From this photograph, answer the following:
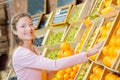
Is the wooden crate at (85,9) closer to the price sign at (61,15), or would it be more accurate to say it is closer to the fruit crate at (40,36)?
the price sign at (61,15)

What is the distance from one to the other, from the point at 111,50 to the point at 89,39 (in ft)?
4.76

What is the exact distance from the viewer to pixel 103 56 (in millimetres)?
2467

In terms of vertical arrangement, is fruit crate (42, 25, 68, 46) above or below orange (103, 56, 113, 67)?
below

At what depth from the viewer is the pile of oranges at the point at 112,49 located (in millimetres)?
2214

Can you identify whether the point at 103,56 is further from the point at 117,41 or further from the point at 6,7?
the point at 6,7

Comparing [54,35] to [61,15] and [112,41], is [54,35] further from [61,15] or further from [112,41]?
[112,41]

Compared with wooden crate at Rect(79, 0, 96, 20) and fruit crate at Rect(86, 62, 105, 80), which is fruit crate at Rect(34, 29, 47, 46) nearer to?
wooden crate at Rect(79, 0, 96, 20)

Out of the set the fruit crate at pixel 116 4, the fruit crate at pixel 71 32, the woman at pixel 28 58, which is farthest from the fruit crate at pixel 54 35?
the fruit crate at pixel 116 4

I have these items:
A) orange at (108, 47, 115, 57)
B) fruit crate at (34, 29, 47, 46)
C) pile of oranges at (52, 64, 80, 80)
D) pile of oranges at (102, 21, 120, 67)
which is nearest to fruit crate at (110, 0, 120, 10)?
pile of oranges at (102, 21, 120, 67)

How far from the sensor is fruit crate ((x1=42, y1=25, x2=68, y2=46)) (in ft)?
18.4

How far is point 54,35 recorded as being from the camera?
586cm

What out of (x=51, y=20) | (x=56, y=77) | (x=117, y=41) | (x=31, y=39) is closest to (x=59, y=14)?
(x=51, y=20)

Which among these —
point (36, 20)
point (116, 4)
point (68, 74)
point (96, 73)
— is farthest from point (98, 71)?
point (36, 20)

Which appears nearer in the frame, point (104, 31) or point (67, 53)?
point (104, 31)
